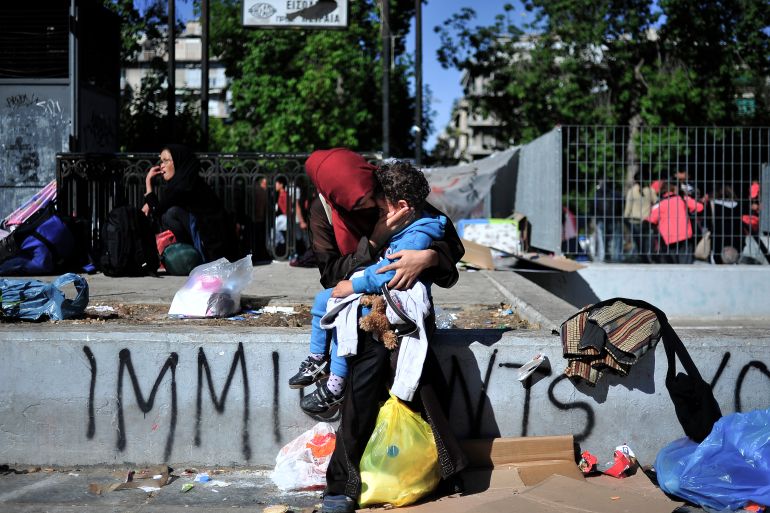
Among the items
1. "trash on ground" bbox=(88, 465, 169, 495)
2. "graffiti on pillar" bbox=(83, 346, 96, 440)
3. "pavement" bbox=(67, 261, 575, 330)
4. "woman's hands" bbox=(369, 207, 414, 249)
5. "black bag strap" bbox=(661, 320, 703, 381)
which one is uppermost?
"woman's hands" bbox=(369, 207, 414, 249)

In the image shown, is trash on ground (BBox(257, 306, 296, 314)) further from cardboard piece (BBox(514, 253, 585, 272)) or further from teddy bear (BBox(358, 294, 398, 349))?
cardboard piece (BBox(514, 253, 585, 272))

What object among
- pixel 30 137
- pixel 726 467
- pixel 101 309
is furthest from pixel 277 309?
pixel 30 137

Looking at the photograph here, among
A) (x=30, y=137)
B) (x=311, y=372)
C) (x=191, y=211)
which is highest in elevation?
(x=30, y=137)

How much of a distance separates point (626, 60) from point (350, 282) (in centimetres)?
2360

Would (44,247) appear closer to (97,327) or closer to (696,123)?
(97,327)

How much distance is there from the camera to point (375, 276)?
4.20 metres

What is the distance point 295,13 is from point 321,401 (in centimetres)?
1037

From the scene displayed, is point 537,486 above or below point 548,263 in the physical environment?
below

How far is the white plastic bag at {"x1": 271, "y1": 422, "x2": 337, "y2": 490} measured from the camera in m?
4.41

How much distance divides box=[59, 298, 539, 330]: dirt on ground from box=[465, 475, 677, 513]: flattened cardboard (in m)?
1.28

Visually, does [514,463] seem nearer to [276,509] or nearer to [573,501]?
[573,501]

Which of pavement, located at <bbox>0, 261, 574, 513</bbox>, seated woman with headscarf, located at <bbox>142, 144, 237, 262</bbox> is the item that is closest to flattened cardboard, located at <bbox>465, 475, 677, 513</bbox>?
pavement, located at <bbox>0, 261, 574, 513</bbox>

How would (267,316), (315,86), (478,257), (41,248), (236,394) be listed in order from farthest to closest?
(315,86) < (478,257) < (41,248) < (267,316) < (236,394)

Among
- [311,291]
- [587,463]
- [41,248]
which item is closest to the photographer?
[587,463]
